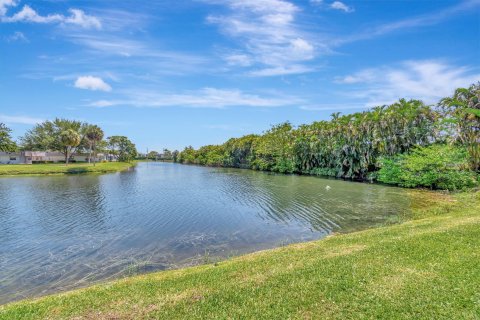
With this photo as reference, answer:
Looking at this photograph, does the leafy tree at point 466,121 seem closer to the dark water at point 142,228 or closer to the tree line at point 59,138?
the dark water at point 142,228

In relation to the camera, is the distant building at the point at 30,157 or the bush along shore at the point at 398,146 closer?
the bush along shore at the point at 398,146

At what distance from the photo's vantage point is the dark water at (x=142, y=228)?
10.9m

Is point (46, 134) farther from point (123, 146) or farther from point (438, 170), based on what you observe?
point (438, 170)

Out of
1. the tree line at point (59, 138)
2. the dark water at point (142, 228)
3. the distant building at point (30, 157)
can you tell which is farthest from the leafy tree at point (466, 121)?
the distant building at point (30, 157)

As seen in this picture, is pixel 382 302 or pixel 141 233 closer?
pixel 382 302

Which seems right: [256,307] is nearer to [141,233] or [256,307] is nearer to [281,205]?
[141,233]

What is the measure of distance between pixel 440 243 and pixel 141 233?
1373 centimetres

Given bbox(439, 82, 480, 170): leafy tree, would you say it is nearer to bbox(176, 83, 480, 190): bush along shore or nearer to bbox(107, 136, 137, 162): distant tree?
bbox(176, 83, 480, 190): bush along shore

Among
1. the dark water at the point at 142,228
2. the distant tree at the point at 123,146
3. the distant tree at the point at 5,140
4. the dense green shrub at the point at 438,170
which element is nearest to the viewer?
the dark water at the point at 142,228

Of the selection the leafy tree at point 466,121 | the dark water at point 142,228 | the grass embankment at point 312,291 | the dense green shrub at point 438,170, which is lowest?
the dark water at point 142,228

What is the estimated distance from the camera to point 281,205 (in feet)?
77.4

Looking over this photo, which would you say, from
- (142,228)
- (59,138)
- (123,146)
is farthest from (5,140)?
(142,228)

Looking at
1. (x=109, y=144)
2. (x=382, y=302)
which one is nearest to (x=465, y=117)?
(x=382, y=302)

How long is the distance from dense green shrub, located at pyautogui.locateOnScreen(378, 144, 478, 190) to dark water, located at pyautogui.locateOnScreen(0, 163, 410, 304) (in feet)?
22.1
